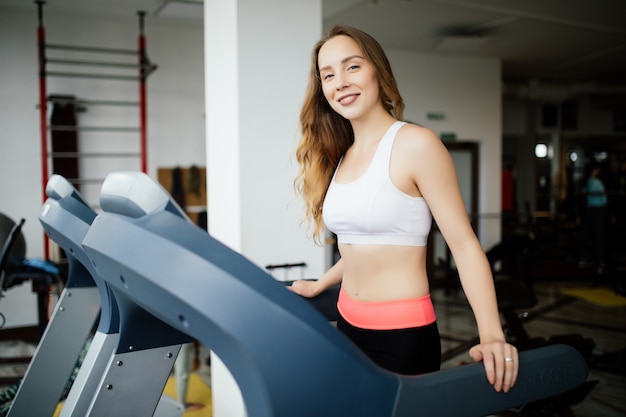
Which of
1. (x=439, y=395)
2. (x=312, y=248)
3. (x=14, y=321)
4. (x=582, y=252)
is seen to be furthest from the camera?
(x=582, y=252)

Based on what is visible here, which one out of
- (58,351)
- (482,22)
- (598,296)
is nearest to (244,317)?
(58,351)

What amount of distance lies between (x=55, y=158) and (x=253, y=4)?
144 inches

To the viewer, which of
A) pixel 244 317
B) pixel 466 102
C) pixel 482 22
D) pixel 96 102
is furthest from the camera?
pixel 466 102

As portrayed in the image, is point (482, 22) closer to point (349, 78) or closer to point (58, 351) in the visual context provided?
point (349, 78)

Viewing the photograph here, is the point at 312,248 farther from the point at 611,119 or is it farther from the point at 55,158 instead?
the point at 611,119

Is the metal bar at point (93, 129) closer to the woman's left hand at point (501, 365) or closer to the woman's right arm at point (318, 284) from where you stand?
the woman's right arm at point (318, 284)

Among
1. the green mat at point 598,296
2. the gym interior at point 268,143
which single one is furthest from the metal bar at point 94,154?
the green mat at point 598,296

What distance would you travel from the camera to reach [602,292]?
7141mm

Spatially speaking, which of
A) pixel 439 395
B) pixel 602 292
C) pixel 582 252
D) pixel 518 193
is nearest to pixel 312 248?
pixel 439 395

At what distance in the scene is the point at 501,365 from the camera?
3.45ft

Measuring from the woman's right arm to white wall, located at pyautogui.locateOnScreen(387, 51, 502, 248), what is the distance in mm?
6125

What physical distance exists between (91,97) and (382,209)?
16.8ft

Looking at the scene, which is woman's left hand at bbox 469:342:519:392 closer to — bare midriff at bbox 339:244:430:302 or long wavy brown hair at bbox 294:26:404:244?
bare midriff at bbox 339:244:430:302

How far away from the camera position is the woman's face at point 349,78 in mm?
1404
